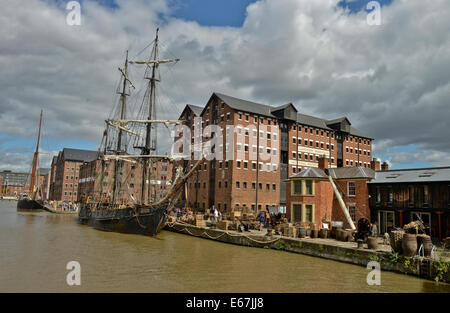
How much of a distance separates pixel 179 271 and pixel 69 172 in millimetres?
111764

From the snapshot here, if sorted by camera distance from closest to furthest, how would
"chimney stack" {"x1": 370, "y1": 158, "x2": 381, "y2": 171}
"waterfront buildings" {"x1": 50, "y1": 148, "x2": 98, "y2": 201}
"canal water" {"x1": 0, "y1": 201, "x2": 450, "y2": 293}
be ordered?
"canal water" {"x1": 0, "y1": 201, "x2": 450, "y2": 293}, "chimney stack" {"x1": 370, "y1": 158, "x2": 381, "y2": 171}, "waterfront buildings" {"x1": 50, "y1": 148, "x2": 98, "y2": 201}

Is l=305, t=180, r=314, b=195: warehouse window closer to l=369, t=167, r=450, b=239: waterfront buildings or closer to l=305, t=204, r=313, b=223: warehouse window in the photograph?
l=305, t=204, r=313, b=223: warehouse window

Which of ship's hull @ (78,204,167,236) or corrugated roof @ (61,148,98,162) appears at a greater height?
corrugated roof @ (61,148,98,162)

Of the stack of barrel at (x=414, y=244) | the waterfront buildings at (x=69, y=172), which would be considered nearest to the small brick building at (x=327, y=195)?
the stack of barrel at (x=414, y=244)

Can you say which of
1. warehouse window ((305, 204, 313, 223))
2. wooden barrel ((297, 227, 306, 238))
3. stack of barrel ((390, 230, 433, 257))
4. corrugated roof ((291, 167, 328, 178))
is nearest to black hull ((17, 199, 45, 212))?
corrugated roof ((291, 167, 328, 178))

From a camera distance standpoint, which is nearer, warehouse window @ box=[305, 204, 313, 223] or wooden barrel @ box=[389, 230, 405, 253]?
wooden barrel @ box=[389, 230, 405, 253]

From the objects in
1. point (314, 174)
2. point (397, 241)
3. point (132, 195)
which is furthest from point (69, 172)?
point (397, 241)

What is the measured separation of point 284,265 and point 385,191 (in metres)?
14.6

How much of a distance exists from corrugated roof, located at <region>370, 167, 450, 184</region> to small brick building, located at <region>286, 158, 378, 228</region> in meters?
1.01

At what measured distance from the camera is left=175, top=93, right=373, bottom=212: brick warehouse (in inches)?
2064

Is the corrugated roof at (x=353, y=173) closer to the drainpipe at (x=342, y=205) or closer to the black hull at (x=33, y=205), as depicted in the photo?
the drainpipe at (x=342, y=205)

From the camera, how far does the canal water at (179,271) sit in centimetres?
1518
